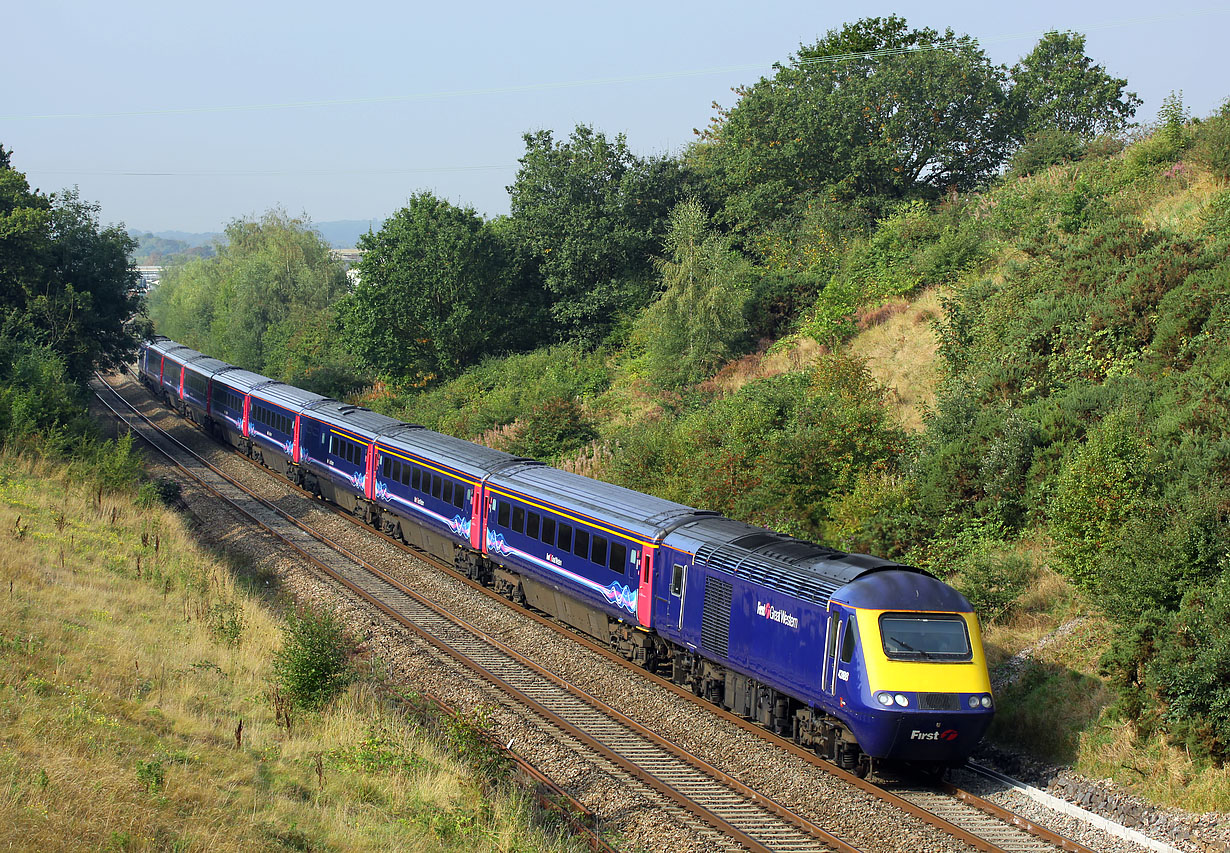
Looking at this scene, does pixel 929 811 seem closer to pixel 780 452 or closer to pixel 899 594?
pixel 899 594

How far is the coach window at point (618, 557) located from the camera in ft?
51.3

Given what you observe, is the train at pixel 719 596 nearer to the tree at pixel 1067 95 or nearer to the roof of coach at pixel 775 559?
the roof of coach at pixel 775 559

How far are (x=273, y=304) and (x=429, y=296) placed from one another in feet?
75.4

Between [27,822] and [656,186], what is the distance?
3830 cm

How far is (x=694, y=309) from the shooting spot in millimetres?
32000

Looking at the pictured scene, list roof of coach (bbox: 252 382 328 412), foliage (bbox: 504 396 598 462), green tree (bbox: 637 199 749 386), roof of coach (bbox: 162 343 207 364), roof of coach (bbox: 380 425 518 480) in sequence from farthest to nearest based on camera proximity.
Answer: roof of coach (bbox: 162 343 207 364), green tree (bbox: 637 199 749 386), foliage (bbox: 504 396 598 462), roof of coach (bbox: 252 382 328 412), roof of coach (bbox: 380 425 518 480)

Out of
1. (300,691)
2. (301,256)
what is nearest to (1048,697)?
(300,691)

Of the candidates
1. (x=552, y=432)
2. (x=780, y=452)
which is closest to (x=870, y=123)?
(x=552, y=432)

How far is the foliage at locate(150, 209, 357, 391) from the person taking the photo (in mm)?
51938

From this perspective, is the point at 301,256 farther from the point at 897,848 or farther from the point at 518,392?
the point at 897,848

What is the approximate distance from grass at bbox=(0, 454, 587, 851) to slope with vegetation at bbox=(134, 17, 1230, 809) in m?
8.42

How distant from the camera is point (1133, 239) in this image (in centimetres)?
2131

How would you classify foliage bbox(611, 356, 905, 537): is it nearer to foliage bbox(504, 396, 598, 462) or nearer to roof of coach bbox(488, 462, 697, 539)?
roof of coach bbox(488, 462, 697, 539)

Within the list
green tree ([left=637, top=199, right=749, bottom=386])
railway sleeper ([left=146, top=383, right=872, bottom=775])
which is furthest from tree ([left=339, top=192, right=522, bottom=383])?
railway sleeper ([left=146, top=383, right=872, bottom=775])
